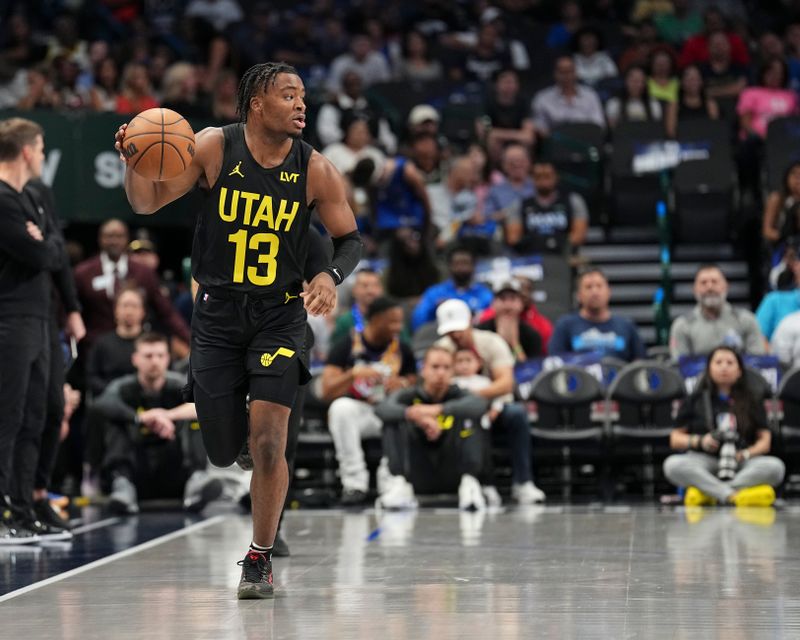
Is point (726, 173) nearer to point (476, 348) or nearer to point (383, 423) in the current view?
point (476, 348)

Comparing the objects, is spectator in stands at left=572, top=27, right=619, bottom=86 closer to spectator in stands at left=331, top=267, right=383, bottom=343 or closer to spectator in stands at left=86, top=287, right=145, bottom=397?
spectator in stands at left=331, top=267, right=383, bottom=343

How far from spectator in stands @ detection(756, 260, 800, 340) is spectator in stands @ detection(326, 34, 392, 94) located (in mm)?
6378

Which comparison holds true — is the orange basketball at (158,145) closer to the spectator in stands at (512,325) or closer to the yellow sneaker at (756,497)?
the yellow sneaker at (756,497)

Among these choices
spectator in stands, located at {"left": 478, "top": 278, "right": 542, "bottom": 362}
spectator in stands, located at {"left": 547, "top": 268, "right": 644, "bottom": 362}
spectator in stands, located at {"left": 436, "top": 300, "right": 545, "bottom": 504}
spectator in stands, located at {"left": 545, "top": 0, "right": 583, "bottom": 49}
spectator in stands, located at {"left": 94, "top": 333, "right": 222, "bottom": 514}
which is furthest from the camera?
spectator in stands, located at {"left": 545, "top": 0, "right": 583, "bottom": 49}

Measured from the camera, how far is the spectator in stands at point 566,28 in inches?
728

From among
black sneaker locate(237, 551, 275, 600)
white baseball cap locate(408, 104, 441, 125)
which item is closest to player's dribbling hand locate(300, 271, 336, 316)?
black sneaker locate(237, 551, 275, 600)

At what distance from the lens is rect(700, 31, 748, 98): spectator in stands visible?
665 inches

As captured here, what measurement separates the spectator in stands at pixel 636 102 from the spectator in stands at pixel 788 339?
15.3ft

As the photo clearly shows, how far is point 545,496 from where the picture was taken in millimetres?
11773

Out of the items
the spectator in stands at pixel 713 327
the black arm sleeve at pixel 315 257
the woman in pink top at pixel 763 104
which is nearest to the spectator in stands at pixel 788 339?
the spectator in stands at pixel 713 327

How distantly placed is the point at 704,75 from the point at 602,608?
40.7 ft

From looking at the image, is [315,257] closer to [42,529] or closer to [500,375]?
[42,529]

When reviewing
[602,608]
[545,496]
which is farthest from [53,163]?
[602,608]

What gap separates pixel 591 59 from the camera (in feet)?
59.0
